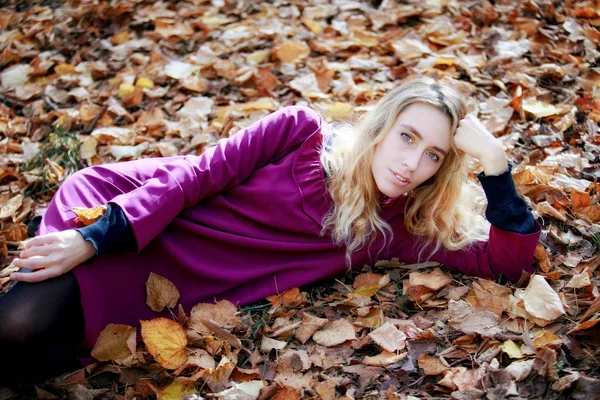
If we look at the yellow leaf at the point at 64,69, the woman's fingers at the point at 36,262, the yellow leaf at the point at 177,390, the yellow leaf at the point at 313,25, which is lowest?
the yellow leaf at the point at 177,390

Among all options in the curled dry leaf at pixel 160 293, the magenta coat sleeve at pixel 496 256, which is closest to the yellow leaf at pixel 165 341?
the curled dry leaf at pixel 160 293

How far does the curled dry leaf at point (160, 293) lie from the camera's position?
214cm

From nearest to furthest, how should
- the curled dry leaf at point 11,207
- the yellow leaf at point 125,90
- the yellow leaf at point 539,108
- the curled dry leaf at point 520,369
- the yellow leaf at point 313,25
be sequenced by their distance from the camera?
1. the curled dry leaf at point 520,369
2. the curled dry leaf at point 11,207
3. the yellow leaf at point 539,108
4. the yellow leaf at point 125,90
5. the yellow leaf at point 313,25

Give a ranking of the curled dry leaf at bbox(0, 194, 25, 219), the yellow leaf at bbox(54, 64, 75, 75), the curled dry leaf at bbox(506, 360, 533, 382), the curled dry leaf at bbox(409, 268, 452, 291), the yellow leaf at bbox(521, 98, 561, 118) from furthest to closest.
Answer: the yellow leaf at bbox(54, 64, 75, 75)
the yellow leaf at bbox(521, 98, 561, 118)
the curled dry leaf at bbox(0, 194, 25, 219)
the curled dry leaf at bbox(409, 268, 452, 291)
the curled dry leaf at bbox(506, 360, 533, 382)

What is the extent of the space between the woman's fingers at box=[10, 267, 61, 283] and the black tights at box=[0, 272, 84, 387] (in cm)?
2

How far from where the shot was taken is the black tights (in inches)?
74.2

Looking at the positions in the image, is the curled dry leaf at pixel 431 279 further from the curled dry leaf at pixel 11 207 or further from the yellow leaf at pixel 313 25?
the yellow leaf at pixel 313 25

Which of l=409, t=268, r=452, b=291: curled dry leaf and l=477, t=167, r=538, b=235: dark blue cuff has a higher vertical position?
l=477, t=167, r=538, b=235: dark blue cuff

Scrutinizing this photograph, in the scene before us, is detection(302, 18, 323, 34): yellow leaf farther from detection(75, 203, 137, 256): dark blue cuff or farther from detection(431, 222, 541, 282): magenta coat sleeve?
detection(75, 203, 137, 256): dark blue cuff

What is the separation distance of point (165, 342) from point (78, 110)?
1902 millimetres

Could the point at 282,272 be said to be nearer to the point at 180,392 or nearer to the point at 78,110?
the point at 180,392

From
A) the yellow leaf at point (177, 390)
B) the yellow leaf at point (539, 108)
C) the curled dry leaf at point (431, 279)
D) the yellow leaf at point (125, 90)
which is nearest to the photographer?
the yellow leaf at point (177, 390)

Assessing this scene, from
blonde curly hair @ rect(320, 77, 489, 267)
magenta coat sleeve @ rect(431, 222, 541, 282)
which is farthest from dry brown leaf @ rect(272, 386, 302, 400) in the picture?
magenta coat sleeve @ rect(431, 222, 541, 282)

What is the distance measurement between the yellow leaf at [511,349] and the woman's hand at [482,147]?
607 millimetres
